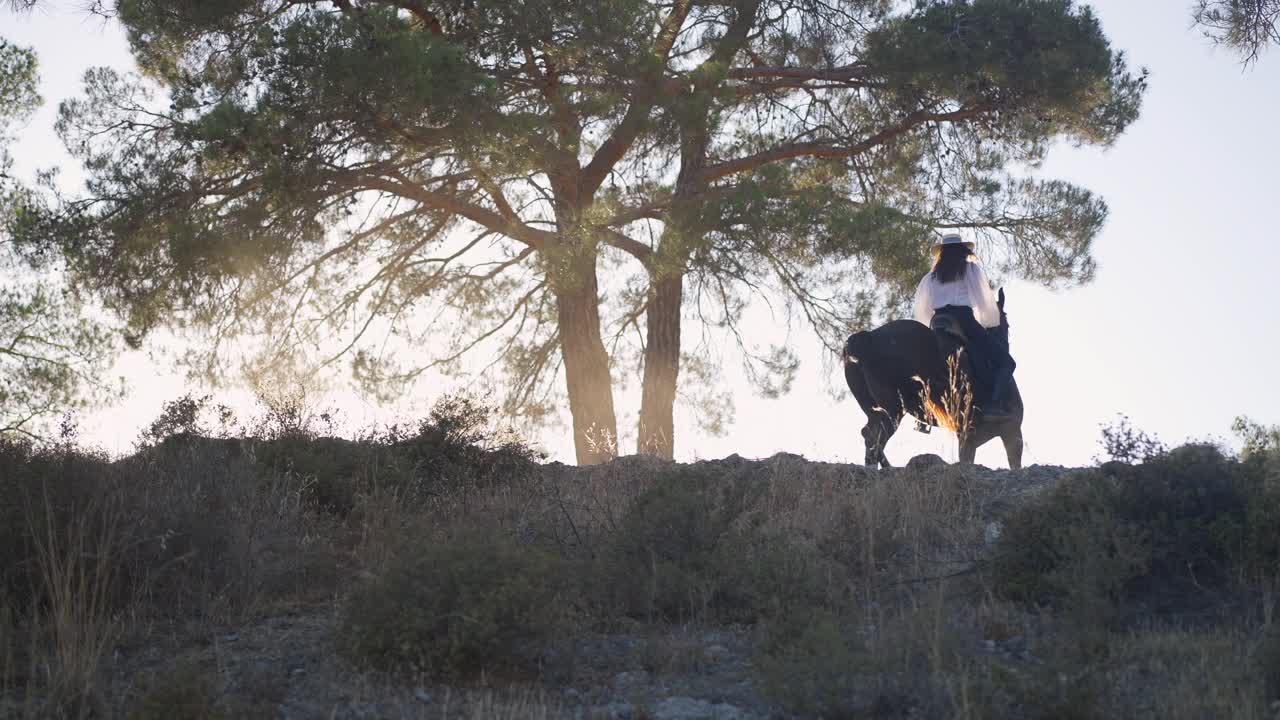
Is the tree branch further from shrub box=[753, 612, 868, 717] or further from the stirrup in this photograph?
shrub box=[753, 612, 868, 717]

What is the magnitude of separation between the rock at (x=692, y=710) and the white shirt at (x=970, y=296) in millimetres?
5609

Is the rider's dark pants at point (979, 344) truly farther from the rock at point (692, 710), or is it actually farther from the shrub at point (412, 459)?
the rock at point (692, 710)

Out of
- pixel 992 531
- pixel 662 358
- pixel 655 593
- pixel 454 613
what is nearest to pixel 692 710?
pixel 454 613

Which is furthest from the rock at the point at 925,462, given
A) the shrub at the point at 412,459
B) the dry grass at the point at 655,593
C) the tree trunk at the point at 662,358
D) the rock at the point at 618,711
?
the tree trunk at the point at 662,358

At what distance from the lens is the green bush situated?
181 inches

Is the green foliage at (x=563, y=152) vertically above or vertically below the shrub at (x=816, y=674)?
above

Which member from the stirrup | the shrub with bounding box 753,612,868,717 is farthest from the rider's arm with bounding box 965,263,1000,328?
the shrub with bounding box 753,612,868,717

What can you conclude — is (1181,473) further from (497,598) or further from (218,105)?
(218,105)

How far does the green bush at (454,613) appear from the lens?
15.1ft

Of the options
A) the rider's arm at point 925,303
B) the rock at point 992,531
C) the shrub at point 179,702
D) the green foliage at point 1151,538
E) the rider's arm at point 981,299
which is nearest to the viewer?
the shrub at point 179,702

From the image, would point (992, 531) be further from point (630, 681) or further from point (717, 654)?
point (630, 681)

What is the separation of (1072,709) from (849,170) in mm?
11242

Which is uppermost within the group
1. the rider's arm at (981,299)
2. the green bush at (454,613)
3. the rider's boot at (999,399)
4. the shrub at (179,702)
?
the rider's arm at (981,299)

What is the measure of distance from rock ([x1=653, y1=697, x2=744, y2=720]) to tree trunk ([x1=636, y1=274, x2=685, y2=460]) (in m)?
9.81
